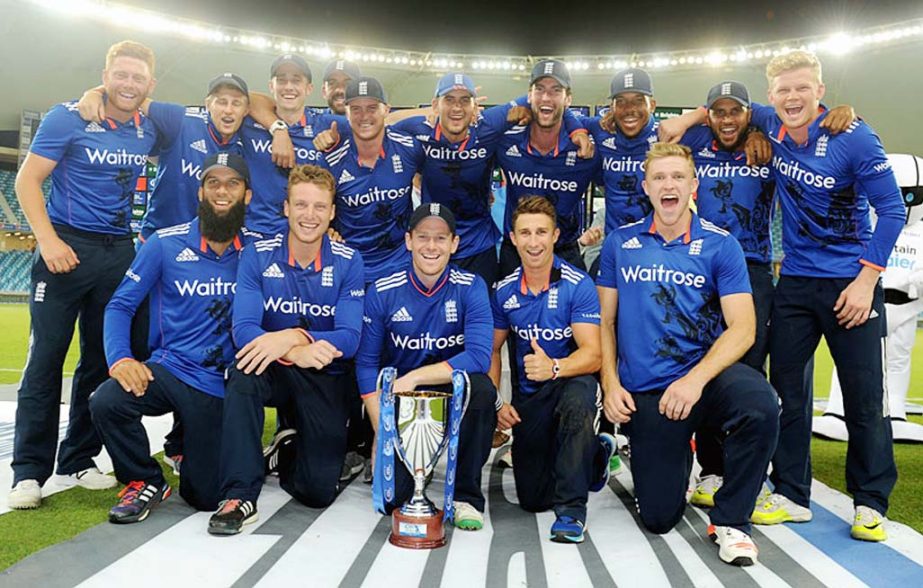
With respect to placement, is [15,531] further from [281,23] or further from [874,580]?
[281,23]

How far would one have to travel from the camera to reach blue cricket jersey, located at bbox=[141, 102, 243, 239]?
441 centimetres

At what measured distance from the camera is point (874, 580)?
287 cm

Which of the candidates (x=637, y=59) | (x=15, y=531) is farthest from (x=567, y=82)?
(x=637, y=59)

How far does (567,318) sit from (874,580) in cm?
170

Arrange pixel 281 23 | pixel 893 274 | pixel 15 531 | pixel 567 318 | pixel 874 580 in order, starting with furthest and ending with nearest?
pixel 281 23 < pixel 893 274 < pixel 567 318 < pixel 15 531 < pixel 874 580

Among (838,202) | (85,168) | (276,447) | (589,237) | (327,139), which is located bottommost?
(276,447)

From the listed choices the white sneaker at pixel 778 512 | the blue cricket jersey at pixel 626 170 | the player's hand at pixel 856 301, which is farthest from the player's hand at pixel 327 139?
the white sneaker at pixel 778 512

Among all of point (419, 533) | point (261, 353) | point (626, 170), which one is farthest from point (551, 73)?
point (419, 533)

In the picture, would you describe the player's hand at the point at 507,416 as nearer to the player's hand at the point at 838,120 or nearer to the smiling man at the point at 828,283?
the smiling man at the point at 828,283

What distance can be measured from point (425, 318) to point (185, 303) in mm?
1194

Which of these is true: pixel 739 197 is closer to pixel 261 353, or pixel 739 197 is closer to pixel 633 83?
pixel 633 83

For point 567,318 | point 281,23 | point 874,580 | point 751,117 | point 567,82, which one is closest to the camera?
point 874,580

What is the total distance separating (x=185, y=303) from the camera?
379cm

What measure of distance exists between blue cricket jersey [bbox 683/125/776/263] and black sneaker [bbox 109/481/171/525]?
10.4 feet
